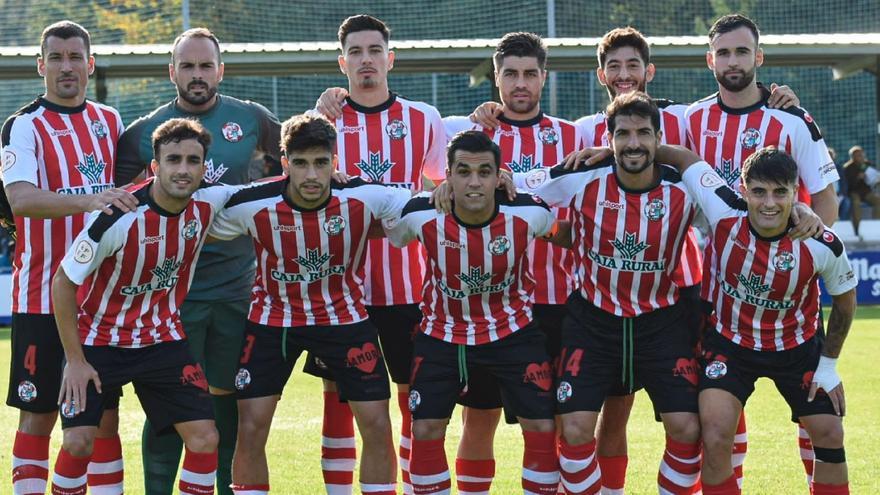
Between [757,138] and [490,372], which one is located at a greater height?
[757,138]

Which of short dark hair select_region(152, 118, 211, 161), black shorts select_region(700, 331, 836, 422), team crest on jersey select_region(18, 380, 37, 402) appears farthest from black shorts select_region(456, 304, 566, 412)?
team crest on jersey select_region(18, 380, 37, 402)

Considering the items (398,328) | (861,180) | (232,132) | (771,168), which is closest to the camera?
(771,168)

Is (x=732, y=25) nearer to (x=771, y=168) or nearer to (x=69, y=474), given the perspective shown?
(x=771, y=168)

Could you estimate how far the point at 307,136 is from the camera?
490 centimetres

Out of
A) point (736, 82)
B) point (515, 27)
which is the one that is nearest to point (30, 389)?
point (736, 82)

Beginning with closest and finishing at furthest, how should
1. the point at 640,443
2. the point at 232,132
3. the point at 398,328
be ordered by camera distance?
1. the point at 398,328
2. the point at 232,132
3. the point at 640,443

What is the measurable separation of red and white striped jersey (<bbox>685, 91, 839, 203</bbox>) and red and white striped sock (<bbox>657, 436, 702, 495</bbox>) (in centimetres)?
119

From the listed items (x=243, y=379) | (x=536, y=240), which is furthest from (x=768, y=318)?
(x=243, y=379)

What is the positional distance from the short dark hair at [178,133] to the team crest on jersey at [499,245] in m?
1.25

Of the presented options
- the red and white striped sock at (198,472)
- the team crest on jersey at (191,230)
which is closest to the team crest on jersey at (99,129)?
the team crest on jersey at (191,230)

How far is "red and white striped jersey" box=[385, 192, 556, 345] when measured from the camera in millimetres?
4996

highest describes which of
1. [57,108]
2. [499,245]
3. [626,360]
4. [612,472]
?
[57,108]

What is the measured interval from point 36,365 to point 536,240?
88.9 inches

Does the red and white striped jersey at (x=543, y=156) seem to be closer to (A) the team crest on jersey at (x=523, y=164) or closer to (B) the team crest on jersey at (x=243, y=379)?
(A) the team crest on jersey at (x=523, y=164)
